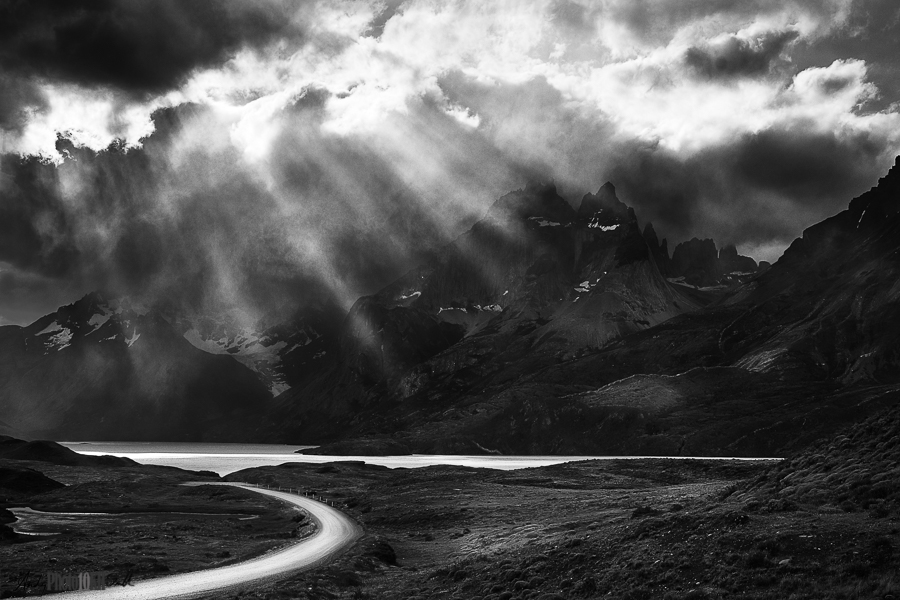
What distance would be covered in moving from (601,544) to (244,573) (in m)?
33.7

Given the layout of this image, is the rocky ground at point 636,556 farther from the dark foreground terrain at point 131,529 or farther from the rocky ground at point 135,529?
the dark foreground terrain at point 131,529

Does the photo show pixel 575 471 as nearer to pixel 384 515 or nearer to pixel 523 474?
pixel 523 474

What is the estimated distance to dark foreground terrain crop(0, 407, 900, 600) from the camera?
119 ft

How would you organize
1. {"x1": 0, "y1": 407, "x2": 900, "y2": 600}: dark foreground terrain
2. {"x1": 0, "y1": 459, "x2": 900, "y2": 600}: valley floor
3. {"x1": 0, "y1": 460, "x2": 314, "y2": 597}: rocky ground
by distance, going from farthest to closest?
{"x1": 0, "y1": 460, "x2": 314, "y2": 597}: rocky ground, {"x1": 0, "y1": 407, "x2": 900, "y2": 600}: dark foreground terrain, {"x1": 0, "y1": 459, "x2": 900, "y2": 600}: valley floor

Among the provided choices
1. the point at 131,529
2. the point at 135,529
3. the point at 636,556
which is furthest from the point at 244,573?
the point at 131,529

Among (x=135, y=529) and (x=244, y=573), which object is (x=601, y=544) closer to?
(x=244, y=573)

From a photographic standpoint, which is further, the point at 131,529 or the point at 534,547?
the point at 131,529

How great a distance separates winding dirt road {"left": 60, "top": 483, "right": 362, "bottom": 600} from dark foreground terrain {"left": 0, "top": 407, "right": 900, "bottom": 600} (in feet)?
10.3

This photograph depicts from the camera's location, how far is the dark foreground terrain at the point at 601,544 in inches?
1432

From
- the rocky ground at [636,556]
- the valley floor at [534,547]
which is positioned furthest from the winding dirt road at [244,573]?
the rocky ground at [636,556]

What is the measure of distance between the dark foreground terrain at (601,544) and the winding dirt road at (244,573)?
10.3 ft

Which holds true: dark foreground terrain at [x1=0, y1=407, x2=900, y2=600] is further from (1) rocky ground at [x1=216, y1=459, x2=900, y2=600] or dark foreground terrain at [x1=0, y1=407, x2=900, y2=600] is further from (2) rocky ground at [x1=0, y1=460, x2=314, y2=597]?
(2) rocky ground at [x1=0, y1=460, x2=314, y2=597]

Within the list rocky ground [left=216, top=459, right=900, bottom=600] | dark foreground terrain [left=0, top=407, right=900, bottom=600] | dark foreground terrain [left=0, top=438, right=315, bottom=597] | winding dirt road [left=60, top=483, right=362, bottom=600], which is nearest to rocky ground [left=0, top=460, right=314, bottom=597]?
dark foreground terrain [left=0, top=438, right=315, bottom=597]

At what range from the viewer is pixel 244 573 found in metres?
63.9
